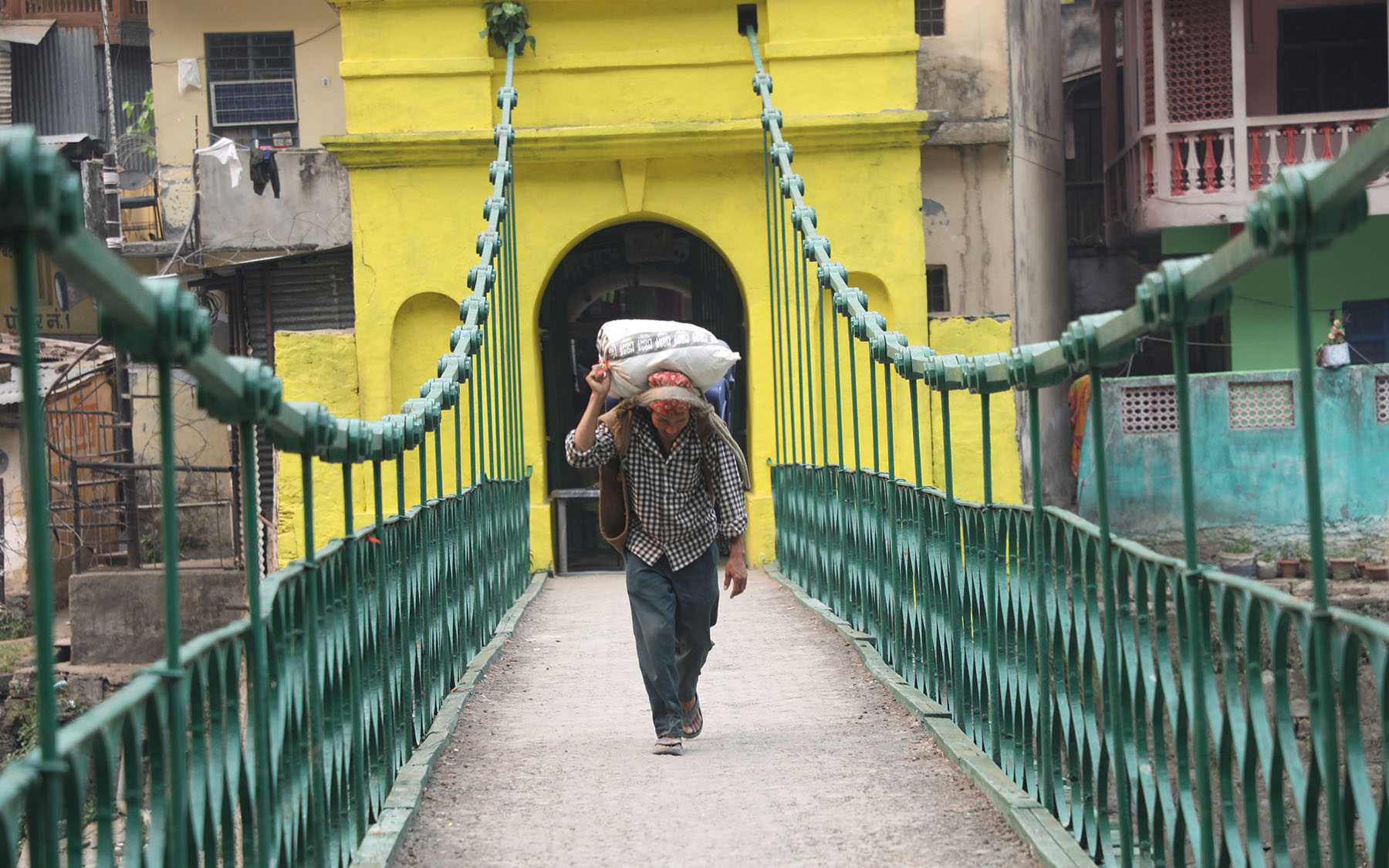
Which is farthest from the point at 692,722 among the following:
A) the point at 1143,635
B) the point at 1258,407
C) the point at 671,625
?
the point at 1258,407

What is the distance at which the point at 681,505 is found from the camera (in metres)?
5.21

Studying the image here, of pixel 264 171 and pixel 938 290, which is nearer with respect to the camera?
pixel 938 290

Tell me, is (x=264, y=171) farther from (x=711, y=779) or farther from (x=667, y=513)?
(x=711, y=779)

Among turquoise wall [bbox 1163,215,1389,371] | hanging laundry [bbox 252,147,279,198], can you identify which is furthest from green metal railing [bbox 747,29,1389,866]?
hanging laundry [bbox 252,147,279,198]

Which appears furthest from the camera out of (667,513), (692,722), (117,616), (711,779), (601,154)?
(117,616)

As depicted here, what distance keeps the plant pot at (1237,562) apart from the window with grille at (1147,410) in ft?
4.15

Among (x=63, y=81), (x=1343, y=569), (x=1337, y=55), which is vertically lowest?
(x=1343, y=569)

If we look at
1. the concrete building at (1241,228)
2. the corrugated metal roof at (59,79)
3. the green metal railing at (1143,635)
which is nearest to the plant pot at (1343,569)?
the concrete building at (1241,228)

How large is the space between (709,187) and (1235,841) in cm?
1024

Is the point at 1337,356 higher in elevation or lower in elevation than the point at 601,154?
lower

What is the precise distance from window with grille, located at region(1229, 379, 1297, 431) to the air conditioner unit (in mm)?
11004

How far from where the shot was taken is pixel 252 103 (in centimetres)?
1831

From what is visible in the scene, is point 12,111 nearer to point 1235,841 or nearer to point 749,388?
point 749,388

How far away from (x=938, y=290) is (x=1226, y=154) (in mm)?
3049
